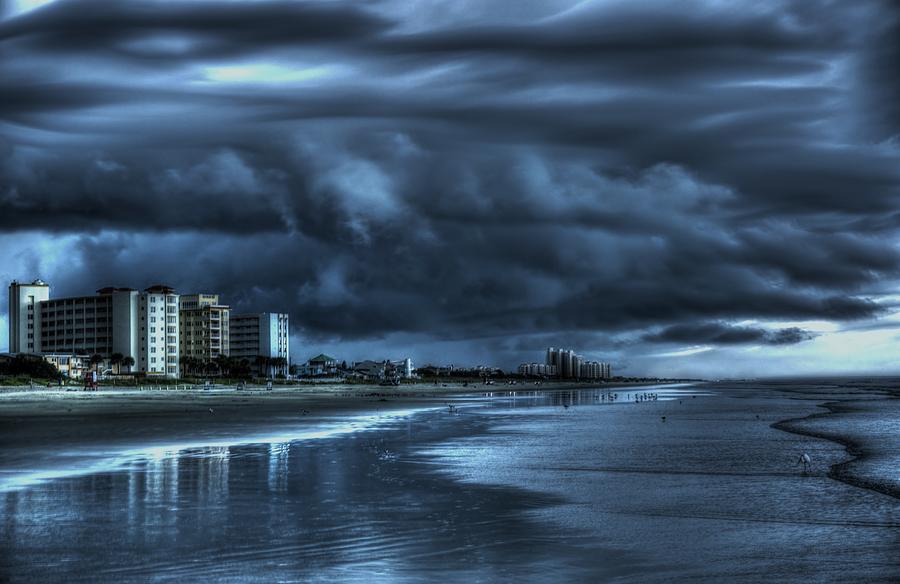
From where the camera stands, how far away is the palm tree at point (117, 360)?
177 m

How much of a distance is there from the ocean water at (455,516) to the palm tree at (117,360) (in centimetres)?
15649

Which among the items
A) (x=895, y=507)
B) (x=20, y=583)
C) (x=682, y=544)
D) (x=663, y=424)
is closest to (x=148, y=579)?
(x=20, y=583)

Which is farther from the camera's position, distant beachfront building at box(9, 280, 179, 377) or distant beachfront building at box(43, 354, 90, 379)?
distant beachfront building at box(9, 280, 179, 377)

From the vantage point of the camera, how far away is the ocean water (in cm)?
1322

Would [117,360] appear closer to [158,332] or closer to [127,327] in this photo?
[127,327]

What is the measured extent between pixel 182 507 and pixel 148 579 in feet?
21.0

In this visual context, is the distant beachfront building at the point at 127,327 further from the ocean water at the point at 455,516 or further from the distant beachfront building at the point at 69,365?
the ocean water at the point at 455,516

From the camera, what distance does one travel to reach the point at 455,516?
58.1 feet

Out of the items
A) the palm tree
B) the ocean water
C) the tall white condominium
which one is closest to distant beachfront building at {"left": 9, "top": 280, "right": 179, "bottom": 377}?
the tall white condominium

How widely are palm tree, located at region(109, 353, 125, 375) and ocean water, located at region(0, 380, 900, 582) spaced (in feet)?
513

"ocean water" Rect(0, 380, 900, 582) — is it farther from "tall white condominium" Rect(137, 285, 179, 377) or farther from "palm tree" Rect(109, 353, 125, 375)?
"tall white condominium" Rect(137, 285, 179, 377)

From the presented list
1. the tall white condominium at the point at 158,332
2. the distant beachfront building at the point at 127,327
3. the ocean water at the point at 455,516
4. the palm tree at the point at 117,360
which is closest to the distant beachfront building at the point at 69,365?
the palm tree at the point at 117,360

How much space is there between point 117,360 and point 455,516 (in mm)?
174803

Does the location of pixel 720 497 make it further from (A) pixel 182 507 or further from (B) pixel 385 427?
(B) pixel 385 427
